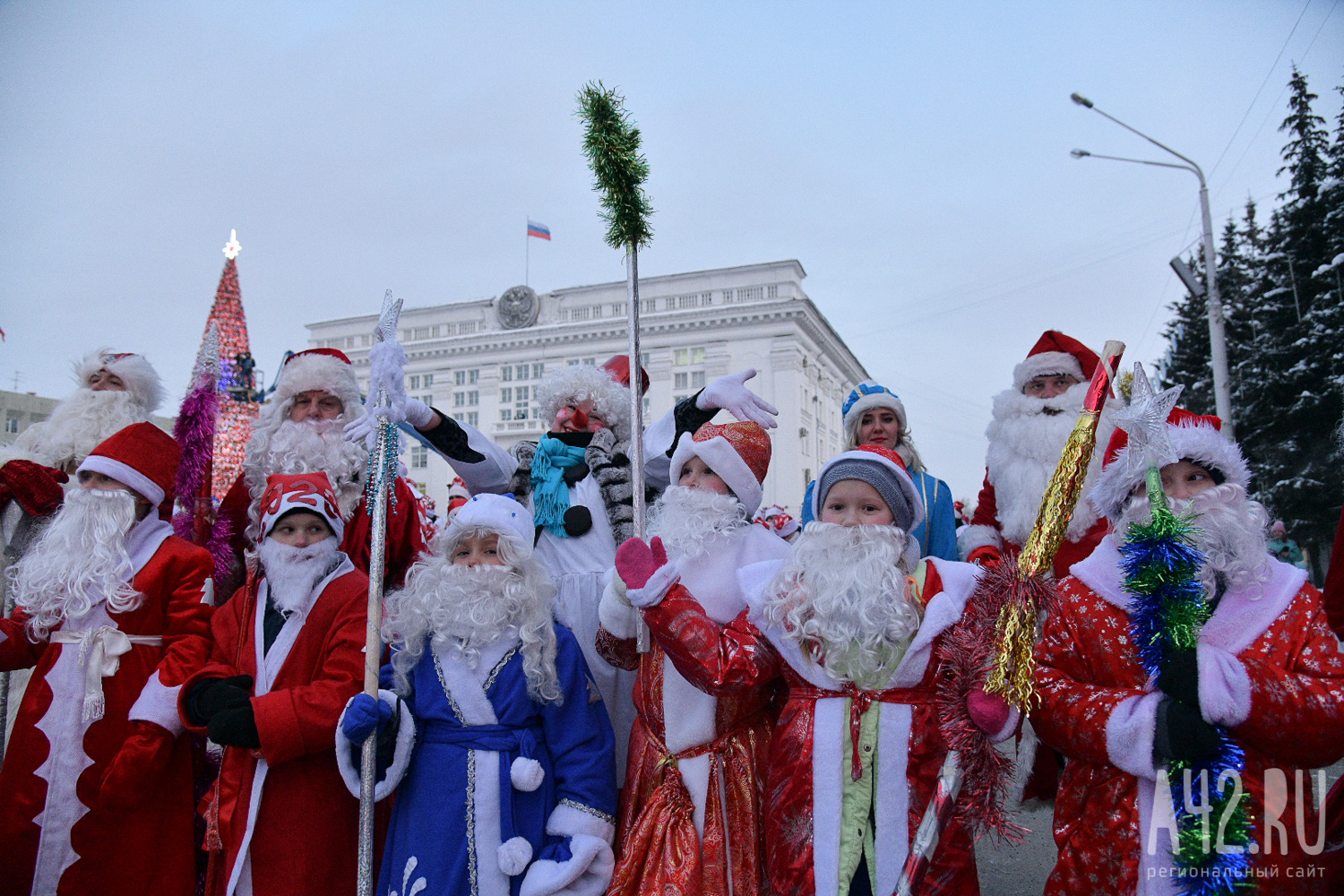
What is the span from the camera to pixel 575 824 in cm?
260

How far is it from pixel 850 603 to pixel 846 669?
0.71 feet

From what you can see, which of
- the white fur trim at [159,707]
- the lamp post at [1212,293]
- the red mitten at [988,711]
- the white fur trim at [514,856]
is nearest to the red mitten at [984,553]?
the red mitten at [988,711]

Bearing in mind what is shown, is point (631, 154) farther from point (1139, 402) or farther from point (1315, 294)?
point (1315, 294)

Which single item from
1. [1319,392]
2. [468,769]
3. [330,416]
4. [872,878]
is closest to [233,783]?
[468,769]

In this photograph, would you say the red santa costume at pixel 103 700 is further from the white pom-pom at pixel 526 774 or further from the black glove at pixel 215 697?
the white pom-pom at pixel 526 774

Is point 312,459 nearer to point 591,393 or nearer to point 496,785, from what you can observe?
point 591,393

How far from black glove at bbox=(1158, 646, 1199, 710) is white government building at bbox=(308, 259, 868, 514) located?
41918 mm

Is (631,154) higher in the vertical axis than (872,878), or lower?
higher

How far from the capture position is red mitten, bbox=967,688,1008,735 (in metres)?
2.07

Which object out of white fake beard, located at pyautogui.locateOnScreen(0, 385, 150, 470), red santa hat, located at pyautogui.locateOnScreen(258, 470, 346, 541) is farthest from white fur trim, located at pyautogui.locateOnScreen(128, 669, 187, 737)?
white fake beard, located at pyautogui.locateOnScreen(0, 385, 150, 470)

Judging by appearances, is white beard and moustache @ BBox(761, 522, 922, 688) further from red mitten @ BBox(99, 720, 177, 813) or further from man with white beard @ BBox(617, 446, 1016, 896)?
red mitten @ BBox(99, 720, 177, 813)

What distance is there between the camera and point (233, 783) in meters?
2.79

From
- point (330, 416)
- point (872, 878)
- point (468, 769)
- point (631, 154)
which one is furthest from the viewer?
point (330, 416)

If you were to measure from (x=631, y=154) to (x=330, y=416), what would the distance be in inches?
79.9
